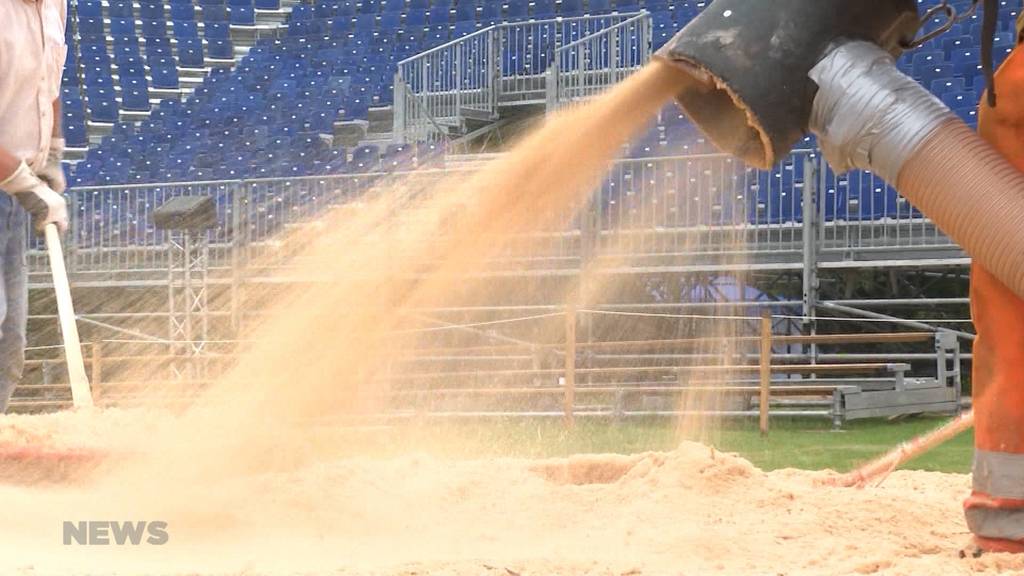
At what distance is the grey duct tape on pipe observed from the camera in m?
3.04

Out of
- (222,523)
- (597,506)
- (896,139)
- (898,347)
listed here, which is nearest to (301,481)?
(222,523)

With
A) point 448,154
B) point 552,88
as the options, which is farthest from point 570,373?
point 448,154

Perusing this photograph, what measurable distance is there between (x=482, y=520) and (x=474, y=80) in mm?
13080

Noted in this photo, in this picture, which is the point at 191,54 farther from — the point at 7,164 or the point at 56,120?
the point at 7,164

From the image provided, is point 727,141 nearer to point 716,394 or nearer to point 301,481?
point 301,481

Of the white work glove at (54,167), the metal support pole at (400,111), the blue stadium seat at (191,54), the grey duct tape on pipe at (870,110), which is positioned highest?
the blue stadium seat at (191,54)

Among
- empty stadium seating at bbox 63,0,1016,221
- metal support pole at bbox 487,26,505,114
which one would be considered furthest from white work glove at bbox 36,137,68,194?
metal support pole at bbox 487,26,505,114

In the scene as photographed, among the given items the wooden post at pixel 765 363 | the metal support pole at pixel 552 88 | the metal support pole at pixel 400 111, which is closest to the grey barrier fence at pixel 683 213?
the metal support pole at pixel 552 88

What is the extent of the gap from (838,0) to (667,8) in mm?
14103

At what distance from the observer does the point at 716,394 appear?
1137 centimetres

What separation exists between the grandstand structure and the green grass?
119 cm

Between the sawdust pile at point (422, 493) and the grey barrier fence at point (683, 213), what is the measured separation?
7.00 meters

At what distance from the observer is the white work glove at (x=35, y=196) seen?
4.79 m

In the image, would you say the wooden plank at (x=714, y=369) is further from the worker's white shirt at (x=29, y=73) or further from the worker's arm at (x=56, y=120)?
the worker's white shirt at (x=29, y=73)
